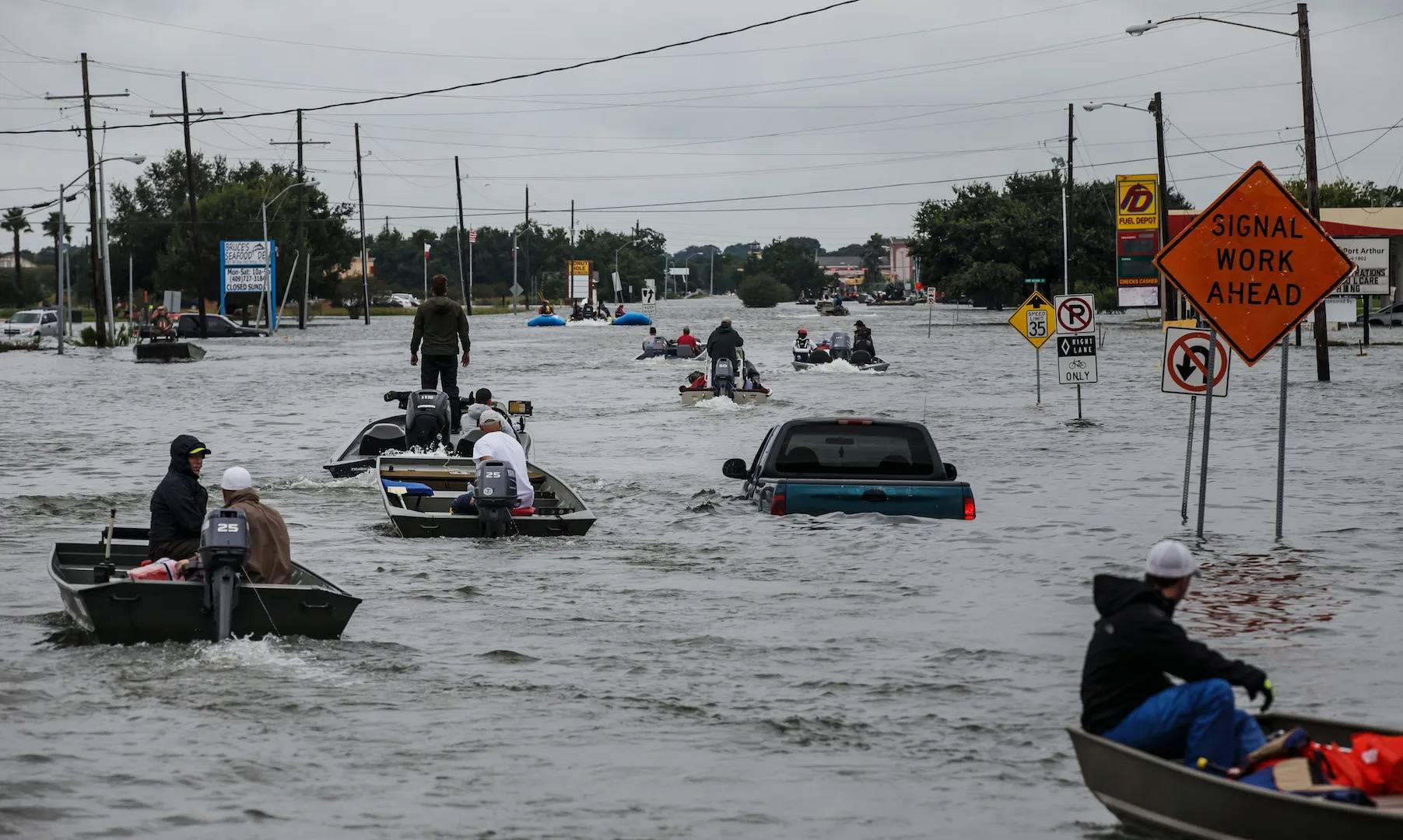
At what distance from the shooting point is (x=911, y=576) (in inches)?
599

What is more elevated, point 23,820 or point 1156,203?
point 1156,203

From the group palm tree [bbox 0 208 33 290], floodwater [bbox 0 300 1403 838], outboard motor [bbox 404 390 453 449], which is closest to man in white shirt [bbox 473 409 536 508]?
floodwater [bbox 0 300 1403 838]

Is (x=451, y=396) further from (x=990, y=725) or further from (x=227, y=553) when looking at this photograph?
(x=990, y=725)

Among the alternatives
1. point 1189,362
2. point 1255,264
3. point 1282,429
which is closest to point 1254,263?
point 1255,264

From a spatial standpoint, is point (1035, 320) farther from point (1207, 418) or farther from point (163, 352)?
point (163, 352)

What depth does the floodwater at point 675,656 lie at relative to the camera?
333 inches

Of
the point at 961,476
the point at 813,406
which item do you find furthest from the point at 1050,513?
the point at 813,406

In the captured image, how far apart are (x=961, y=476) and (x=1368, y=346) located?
128ft

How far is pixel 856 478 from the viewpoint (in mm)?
15148

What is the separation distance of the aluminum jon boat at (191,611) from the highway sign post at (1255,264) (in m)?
7.83

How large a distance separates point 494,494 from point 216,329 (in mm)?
68567

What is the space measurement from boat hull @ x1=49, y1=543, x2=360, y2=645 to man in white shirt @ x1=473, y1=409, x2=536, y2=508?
188 inches

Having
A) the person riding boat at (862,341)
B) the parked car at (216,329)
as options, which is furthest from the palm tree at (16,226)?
the person riding boat at (862,341)

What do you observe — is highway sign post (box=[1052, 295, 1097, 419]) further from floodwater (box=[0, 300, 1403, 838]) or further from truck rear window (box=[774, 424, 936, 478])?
truck rear window (box=[774, 424, 936, 478])
